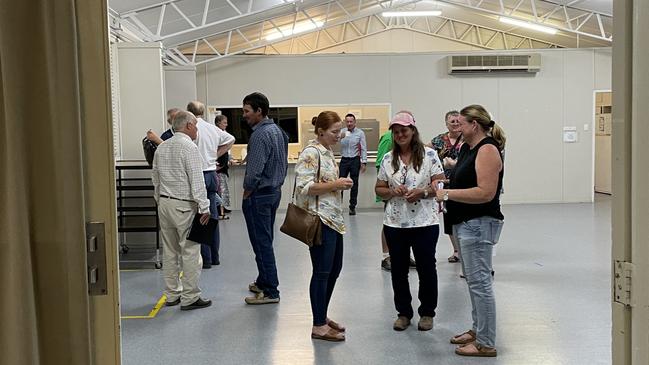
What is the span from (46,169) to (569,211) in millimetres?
10253

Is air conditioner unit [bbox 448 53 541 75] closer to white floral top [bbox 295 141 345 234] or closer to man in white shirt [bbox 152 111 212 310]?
man in white shirt [bbox 152 111 212 310]

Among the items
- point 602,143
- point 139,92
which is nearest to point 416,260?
point 139,92

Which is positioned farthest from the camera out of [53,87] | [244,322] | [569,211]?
[569,211]

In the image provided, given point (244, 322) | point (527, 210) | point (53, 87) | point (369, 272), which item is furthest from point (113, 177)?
point (527, 210)

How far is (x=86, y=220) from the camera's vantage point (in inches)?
45.8

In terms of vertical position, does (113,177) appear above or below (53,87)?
below

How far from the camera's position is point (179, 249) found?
15.2 ft

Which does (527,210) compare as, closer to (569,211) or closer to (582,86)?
(569,211)

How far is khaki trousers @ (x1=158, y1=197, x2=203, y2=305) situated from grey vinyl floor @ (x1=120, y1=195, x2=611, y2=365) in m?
0.19

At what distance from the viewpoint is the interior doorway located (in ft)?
43.0

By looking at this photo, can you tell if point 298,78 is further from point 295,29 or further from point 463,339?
point 463,339

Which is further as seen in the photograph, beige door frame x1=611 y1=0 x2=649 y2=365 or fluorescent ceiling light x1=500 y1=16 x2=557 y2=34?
fluorescent ceiling light x1=500 y1=16 x2=557 y2=34

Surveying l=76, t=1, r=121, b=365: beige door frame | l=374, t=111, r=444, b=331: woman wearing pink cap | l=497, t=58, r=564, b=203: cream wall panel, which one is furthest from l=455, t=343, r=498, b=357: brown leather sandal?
l=497, t=58, r=564, b=203: cream wall panel

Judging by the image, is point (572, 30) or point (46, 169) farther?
point (572, 30)
